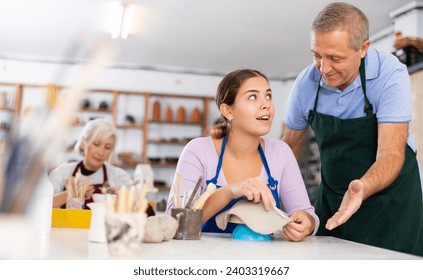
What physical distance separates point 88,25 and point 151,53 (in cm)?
805

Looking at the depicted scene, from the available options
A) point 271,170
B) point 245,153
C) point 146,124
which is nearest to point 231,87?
point 245,153

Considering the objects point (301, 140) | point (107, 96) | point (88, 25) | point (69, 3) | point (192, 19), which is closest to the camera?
point (88, 25)

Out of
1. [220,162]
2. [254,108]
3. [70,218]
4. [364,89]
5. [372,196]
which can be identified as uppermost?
[364,89]

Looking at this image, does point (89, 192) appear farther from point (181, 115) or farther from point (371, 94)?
point (181, 115)

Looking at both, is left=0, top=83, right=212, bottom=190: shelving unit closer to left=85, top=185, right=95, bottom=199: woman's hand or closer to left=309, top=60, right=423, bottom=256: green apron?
left=85, top=185, right=95, bottom=199: woman's hand

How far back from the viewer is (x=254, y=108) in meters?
1.94

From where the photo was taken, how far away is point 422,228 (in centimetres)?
215

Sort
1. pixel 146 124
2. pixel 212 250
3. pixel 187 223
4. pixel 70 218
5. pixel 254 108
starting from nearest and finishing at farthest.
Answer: pixel 212 250 → pixel 187 223 → pixel 70 218 → pixel 254 108 → pixel 146 124

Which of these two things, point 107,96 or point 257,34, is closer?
point 257,34

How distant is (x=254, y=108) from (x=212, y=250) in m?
0.93

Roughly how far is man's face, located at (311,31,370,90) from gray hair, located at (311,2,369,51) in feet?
0.07

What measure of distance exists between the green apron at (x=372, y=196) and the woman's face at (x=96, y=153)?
2091 millimetres
